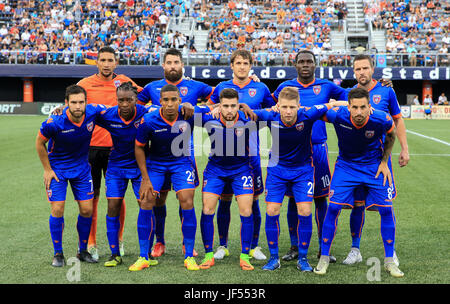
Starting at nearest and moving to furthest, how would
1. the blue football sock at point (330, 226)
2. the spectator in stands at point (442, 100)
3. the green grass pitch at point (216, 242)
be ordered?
1. the green grass pitch at point (216, 242)
2. the blue football sock at point (330, 226)
3. the spectator in stands at point (442, 100)

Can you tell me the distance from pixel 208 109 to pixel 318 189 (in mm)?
1566

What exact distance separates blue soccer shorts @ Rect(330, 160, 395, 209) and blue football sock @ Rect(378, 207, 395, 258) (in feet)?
0.25

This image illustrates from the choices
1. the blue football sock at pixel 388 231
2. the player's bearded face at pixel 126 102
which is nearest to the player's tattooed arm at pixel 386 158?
the blue football sock at pixel 388 231

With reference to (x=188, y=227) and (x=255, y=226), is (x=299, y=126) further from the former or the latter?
(x=188, y=227)

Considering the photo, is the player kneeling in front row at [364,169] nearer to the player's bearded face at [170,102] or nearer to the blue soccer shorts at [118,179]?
the player's bearded face at [170,102]

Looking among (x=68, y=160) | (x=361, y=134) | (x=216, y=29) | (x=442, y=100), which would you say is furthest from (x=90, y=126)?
(x=216, y=29)

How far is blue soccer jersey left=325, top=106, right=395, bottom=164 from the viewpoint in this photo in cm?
553

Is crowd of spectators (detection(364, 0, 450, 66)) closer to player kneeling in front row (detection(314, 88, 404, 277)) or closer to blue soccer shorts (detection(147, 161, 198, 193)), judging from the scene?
player kneeling in front row (detection(314, 88, 404, 277))

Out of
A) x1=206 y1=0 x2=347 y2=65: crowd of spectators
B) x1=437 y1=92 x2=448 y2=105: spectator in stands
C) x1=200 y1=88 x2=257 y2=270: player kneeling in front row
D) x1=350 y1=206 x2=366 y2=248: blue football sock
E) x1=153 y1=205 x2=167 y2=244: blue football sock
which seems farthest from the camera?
x1=206 y1=0 x2=347 y2=65: crowd of spectators

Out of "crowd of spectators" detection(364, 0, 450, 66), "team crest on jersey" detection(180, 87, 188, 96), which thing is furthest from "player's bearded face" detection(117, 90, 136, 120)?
"crowd of spectators" detection(364, 0, 450, 66)

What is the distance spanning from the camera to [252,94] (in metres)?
6.44

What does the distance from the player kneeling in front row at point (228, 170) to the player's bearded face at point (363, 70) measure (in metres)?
1.31

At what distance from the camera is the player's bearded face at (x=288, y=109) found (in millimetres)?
5605

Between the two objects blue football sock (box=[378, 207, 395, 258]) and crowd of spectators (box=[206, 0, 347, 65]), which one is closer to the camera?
blue football sock (box=[378, 207, 395, 258])
